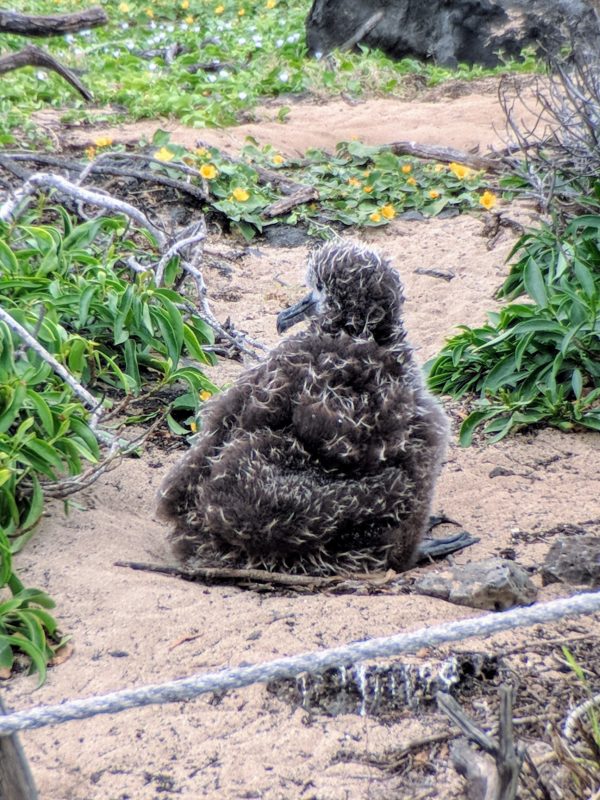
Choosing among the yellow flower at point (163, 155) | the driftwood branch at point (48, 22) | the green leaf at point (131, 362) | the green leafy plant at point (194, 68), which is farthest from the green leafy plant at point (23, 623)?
the green leafy plant at point (194, 68)

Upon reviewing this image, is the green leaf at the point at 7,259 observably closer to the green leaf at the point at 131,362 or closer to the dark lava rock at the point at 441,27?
the green leaf at the point at 131,362

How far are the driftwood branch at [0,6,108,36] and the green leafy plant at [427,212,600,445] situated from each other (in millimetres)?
2918

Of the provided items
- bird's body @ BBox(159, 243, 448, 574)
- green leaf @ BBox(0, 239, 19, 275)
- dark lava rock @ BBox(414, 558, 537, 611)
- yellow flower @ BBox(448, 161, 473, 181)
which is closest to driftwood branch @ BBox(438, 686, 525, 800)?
dark lava rock @ BBox(414, 558, 537, 611)

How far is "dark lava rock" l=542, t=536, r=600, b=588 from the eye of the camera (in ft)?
13.0

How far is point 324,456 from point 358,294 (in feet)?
2.78

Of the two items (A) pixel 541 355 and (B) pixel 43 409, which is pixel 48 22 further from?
(A) pixel 541 355

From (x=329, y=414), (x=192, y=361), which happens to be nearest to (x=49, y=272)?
(x=192, y=361)

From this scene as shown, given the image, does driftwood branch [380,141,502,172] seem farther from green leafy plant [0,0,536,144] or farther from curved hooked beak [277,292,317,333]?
curved hooked beak [277,292,317,333]

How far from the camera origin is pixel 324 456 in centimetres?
423

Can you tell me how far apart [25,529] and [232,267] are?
4485 millimetres

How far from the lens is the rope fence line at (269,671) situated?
7.61 ft

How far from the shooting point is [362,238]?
888cm

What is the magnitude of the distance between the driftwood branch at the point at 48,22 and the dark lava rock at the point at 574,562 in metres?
3.85

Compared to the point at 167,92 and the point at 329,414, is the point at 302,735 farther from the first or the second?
the point at 167,92
